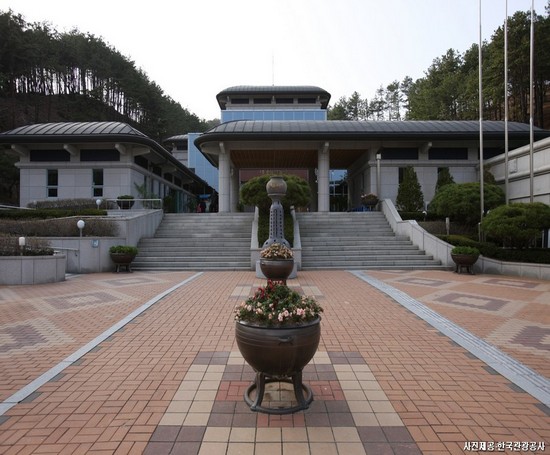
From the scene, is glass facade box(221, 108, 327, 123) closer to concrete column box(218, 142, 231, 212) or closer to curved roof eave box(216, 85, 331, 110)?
curved roof eave box(216, 85, 331, 110)

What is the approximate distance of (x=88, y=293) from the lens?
10.8m

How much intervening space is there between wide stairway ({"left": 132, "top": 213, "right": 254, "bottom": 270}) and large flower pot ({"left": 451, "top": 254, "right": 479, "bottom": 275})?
8.76 metres

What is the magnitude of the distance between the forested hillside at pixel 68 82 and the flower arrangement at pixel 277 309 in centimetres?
4680

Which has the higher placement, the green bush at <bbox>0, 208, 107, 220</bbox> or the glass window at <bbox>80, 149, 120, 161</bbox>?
the glass window at <bbox>80, 149, 120, 161</bbox>

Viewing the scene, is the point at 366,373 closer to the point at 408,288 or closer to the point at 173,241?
the point at 408,288

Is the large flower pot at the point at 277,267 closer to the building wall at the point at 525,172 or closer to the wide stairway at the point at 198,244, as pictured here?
the wide stairway at the point at 198,244

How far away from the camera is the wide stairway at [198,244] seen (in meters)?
16.5

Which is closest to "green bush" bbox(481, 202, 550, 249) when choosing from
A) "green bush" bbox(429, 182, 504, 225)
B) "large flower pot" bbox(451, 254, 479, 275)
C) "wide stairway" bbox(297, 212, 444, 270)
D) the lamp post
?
"large flower pot" bbox(451, 254, 479, 275)

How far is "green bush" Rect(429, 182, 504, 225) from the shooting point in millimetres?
19172

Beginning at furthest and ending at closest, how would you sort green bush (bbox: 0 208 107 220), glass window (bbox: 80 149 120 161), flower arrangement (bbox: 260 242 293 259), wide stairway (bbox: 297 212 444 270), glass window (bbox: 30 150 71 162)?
glass window (bbox: 30 150 71 162) < glass window (bbox: 80 149 120 161) < green bush (bbox: 0 208 107 220) < wide stairway (bbox: 297 212 444 270) < flower arrangement (bbox: 260 242 293 259)

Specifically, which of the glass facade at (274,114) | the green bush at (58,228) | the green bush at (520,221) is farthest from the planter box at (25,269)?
the glass facade at (274,114)

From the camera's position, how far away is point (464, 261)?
14.9m

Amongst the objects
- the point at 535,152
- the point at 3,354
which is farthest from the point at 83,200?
the point at 535,152

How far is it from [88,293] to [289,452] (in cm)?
939
